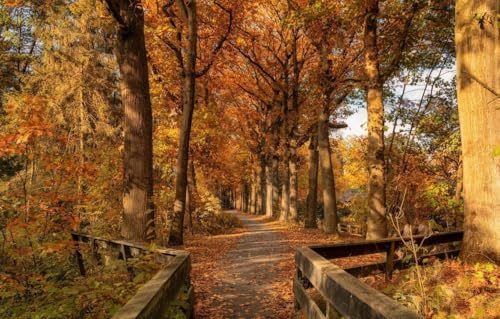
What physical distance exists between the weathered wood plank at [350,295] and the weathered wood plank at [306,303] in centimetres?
31

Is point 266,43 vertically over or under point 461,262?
over

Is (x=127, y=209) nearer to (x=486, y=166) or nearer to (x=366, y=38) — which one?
(x=486, y=166)

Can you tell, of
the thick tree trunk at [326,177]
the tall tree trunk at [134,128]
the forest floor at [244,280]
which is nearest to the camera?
the forest floor at [244,280]

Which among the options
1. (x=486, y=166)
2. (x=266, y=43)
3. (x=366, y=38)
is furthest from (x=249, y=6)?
(x=486, y=166)

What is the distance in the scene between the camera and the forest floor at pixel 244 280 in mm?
6914

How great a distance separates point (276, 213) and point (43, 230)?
2845cm

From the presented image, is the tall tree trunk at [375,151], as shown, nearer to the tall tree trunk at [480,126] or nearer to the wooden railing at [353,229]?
the tall tree trunk at [480,126]

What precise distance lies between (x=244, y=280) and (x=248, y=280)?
0.32ft

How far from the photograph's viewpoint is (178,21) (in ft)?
61.6

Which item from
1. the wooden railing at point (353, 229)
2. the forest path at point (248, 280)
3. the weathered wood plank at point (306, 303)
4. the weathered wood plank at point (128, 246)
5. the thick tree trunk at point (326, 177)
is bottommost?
the wooden railing at point (353, 229)

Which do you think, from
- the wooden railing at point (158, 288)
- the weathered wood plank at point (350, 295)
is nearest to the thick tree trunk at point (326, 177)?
the wooden railing at point (158, 288)

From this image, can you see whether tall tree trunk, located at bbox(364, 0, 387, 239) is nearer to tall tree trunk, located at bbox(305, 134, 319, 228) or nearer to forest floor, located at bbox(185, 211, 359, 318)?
forest floor, located at bbox(185, 211, 359, 318)

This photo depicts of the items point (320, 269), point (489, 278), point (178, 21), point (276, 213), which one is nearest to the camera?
point (320, 269)

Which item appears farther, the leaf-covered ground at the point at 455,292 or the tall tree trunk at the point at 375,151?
the tall tree trunk at the point at 375,151
